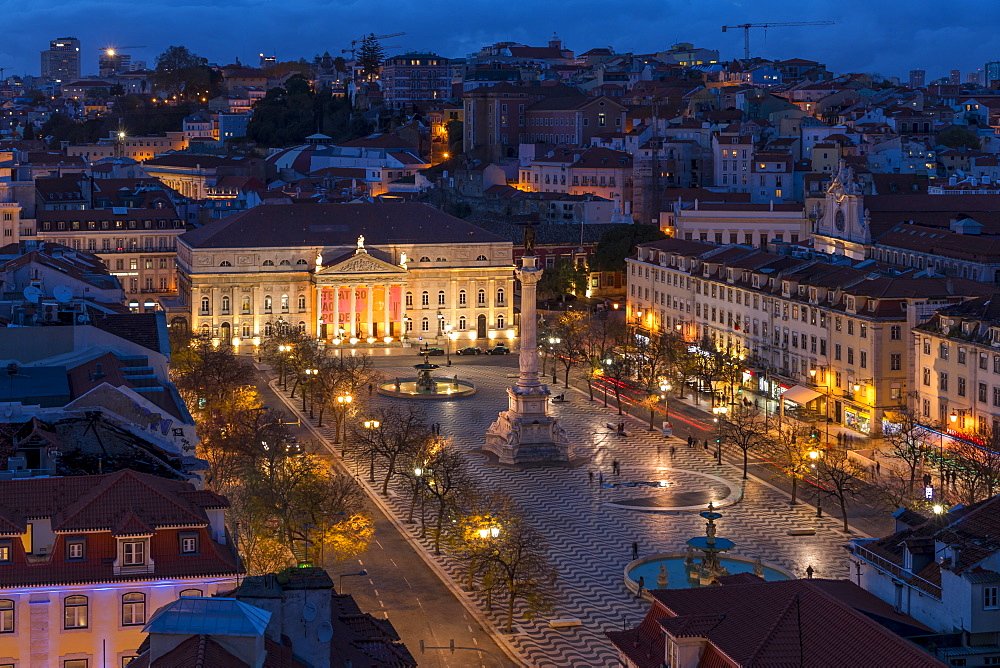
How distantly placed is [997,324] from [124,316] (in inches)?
1508

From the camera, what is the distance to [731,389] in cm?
9756

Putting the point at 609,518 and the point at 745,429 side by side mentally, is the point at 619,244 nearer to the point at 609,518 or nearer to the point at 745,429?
the point at 745,429

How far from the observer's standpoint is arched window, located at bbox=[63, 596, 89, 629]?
41.0 metres

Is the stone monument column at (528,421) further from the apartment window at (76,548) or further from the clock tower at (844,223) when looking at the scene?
the apartment window at (76,548)

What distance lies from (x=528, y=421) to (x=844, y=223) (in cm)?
4785

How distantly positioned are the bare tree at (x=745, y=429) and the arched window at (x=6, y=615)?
42.4m

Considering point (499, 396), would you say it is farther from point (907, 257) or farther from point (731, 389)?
point (907, 257)

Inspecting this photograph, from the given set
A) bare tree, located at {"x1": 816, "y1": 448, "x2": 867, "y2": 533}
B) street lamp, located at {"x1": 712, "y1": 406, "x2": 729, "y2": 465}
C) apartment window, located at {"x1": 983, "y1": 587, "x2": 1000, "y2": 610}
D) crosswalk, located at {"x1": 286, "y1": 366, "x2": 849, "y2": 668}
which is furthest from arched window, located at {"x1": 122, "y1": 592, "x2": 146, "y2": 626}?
street lamp, located at {"x1": 712, "y1": 406, "x2": 729, "y2": 465}

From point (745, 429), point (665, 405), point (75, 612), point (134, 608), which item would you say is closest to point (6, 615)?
point (75, 612)

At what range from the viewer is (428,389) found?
103938 mm

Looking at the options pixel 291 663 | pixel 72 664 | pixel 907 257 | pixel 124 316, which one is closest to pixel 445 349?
pixel 907 257

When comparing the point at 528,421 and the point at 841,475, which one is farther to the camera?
the point at 528,421

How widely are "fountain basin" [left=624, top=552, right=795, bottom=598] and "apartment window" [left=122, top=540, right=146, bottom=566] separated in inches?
872

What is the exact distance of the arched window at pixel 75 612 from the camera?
4100 centimetres
